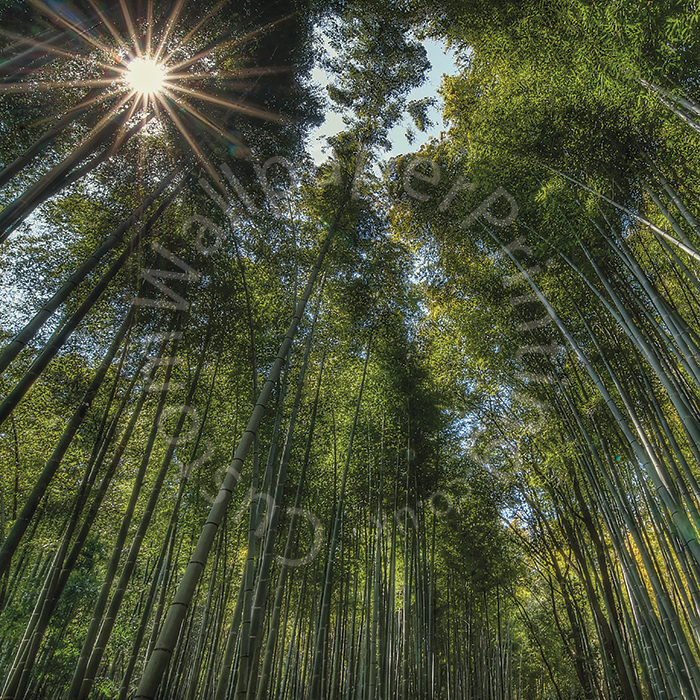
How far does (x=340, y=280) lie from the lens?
451 centimetres

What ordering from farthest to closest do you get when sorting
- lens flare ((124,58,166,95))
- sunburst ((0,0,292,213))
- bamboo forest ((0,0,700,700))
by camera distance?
1. lens flare ((124,58,166,95))
2. sunburst ((0,0,292,213))
3. bamboo forest ((0,0,700,700))

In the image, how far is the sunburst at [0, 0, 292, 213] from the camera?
111 inches

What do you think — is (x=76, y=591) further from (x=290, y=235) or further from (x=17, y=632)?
(x=290, y=235)

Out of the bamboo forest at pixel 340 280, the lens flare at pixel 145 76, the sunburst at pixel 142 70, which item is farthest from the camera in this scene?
the lens flare at pixel 145 76

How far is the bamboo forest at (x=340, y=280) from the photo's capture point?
8.91 feet

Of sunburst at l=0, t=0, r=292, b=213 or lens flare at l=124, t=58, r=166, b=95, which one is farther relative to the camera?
lens flare at l=124, t=58, r=166, b=95

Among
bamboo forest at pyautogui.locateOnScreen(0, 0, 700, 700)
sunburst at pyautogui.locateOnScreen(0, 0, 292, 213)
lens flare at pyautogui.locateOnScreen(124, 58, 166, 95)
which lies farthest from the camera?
lens flare at pyautogui.locateOnScreen(124, 58, 166, 95)

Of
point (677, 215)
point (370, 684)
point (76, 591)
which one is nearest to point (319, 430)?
point (370, 684)

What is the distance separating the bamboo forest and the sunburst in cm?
2

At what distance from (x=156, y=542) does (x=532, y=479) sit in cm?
583

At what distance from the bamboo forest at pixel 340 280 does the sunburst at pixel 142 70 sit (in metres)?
0.02

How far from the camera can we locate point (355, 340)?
16.9 feet

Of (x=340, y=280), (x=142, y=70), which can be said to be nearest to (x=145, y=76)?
(x=142, y=70)

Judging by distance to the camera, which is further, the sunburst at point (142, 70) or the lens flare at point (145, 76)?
the lens flare at point (145, 76)
